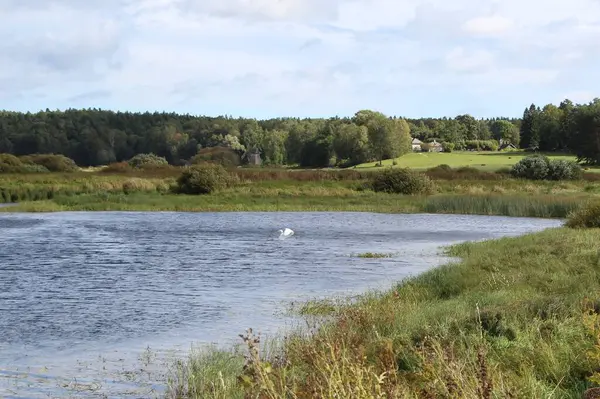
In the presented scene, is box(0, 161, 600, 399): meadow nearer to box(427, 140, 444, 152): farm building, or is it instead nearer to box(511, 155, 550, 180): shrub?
box(511, 155, 550, 180): shrub

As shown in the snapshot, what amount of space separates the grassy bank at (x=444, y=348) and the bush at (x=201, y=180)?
153 feet

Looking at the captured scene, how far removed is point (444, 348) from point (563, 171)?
7520 cm

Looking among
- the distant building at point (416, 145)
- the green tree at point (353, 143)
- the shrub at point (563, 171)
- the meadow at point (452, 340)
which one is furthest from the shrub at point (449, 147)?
the meadow at point (452, 340)

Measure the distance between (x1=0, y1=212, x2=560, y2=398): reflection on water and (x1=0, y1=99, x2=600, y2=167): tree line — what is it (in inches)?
3301

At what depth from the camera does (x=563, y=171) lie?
81.7 meters

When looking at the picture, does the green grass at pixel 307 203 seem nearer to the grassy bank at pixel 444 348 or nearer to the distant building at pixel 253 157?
the grassy bank at pixel 444 348

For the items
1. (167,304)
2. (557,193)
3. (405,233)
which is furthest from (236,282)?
(557,193)

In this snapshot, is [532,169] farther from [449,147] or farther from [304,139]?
[449,147]

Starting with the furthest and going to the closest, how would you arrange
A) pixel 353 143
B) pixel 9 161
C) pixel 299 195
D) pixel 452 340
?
pixel 353 143 < pixel 9 161 < pixel 299 195 < pixel 452 340

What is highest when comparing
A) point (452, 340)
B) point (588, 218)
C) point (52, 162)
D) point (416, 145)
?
point (52, 162)

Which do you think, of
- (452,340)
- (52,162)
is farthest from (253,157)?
(452,340)

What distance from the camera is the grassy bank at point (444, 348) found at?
286 inches

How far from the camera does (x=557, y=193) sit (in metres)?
68.4

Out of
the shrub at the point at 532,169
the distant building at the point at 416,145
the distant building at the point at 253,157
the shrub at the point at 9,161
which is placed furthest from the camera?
the distant building at the point at 416,145
